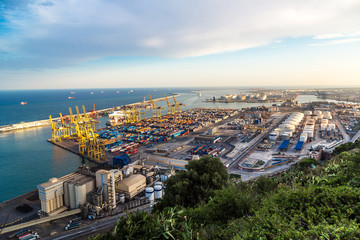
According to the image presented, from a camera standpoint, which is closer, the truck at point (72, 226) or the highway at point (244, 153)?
the truck at point (72, 226)

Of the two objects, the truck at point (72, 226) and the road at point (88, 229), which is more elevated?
the road at point (88, 229)

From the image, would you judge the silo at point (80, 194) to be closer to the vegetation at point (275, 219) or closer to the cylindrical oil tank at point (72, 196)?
the cylindrical oil tank at point (72, 196)

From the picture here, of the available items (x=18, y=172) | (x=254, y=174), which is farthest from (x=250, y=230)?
(x=18, y=172)

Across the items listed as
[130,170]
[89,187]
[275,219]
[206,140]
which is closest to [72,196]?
[89,187]

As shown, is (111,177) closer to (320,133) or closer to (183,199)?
(183,199)

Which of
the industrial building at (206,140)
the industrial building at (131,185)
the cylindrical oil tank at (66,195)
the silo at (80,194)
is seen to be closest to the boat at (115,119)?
the industrial building at (206,140)

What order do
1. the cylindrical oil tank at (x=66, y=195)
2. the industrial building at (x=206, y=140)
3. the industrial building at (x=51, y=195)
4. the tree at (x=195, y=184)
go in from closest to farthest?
the tree at (x=195, y=184)
the industrial building at (x=51, y=195)
the cylindrical oil tank at (x=66, y=195)
the industrial building at (x=206, y=140)

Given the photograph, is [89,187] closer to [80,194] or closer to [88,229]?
[80,194]

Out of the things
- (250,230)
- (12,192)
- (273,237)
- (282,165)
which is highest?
(273,237)
